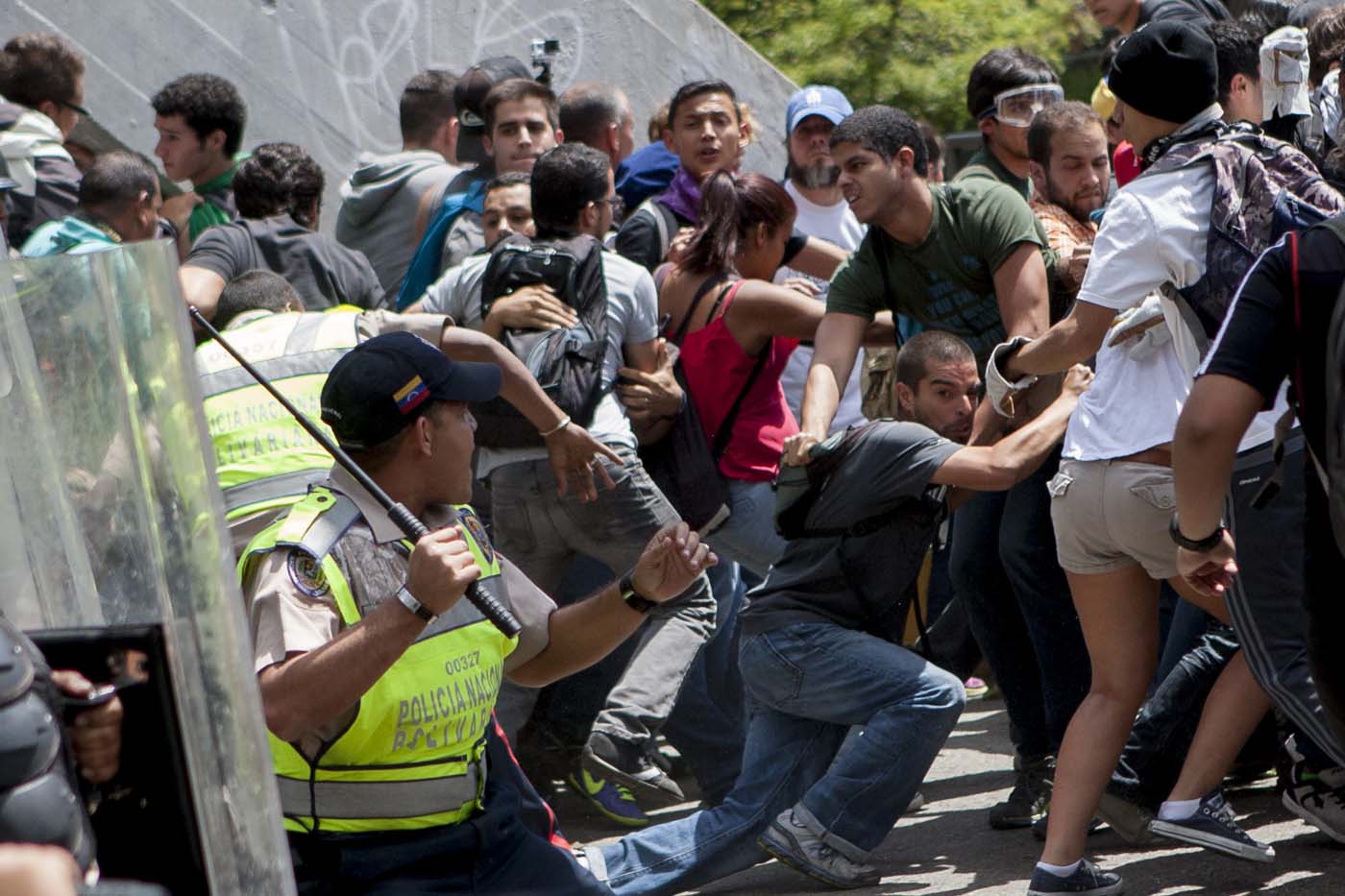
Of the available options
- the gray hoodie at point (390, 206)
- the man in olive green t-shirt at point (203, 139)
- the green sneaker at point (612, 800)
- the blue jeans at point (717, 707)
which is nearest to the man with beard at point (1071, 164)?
the blue jeans at point (717, 707)

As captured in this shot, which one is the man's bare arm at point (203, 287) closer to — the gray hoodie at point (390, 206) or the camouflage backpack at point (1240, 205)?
the gray hoodie at point (390, 206)

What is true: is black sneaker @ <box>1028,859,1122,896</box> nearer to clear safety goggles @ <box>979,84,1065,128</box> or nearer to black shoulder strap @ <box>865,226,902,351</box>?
black shoulder strap @ <box>865,226,902,351</box>

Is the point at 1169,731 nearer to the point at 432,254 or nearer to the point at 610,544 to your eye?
the point at 610,544

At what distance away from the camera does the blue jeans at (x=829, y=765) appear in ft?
14.5

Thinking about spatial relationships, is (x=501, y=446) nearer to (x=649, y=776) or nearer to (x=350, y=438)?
(x=649, y=776)

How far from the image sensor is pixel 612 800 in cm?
547

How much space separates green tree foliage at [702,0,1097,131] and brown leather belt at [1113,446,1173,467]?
1115 cm

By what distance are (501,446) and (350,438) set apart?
1.97 metres

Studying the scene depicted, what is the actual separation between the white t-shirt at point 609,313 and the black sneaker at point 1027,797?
1.45 m

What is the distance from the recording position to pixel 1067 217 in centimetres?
540

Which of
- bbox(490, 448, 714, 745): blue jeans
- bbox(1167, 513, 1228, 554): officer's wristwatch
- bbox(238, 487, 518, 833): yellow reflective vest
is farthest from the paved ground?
bbox(238, 487, 518, 833): yellow reflective vest

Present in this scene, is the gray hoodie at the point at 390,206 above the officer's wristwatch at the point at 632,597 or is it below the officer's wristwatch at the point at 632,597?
above

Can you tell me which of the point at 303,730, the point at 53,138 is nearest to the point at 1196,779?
the point at 303,730

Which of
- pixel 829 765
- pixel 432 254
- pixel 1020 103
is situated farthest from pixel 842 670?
pixel 1020 103
